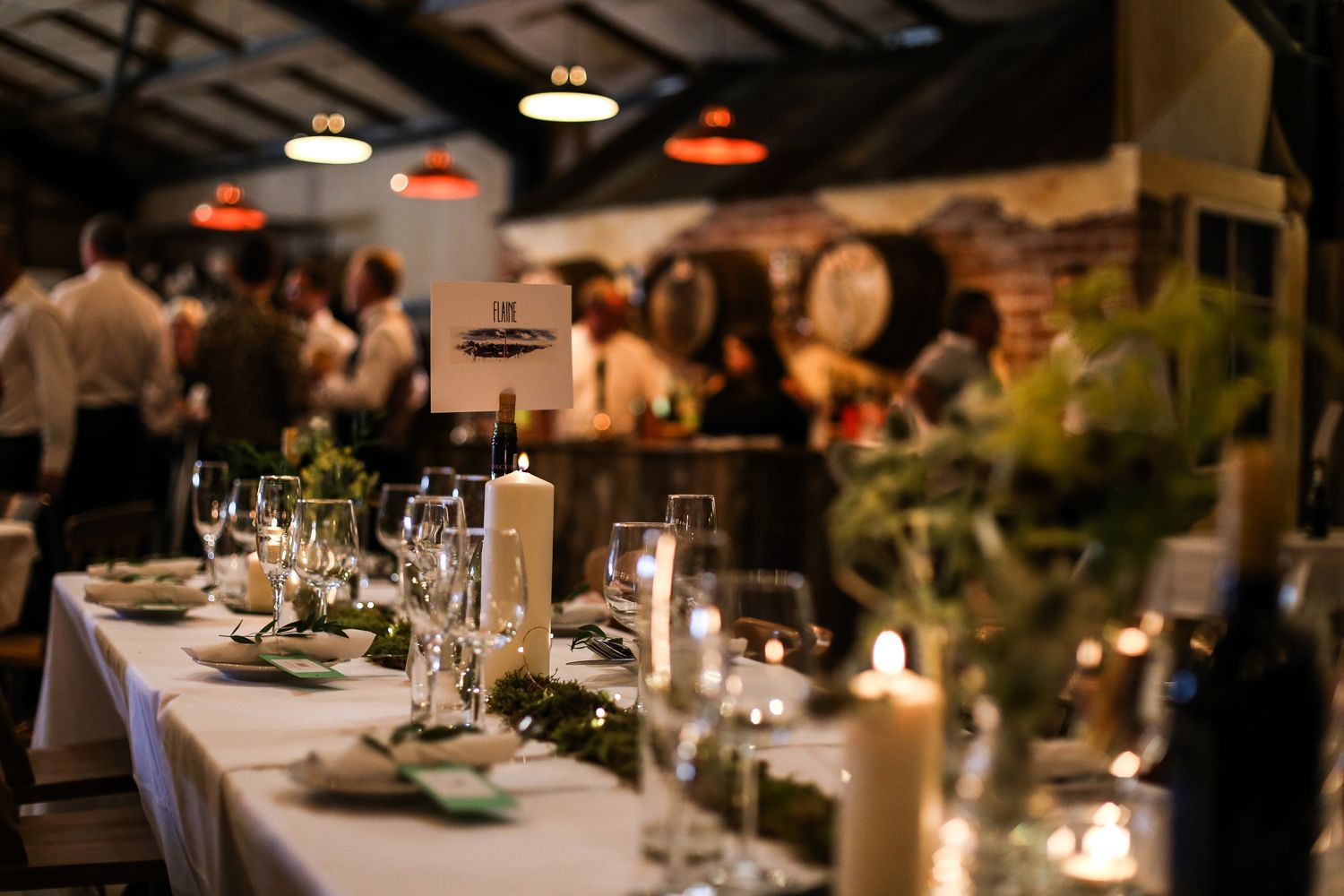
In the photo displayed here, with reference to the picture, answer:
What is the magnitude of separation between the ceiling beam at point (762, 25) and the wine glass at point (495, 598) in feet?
23.6

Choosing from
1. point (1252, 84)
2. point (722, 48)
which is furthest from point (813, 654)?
point (722, 48)

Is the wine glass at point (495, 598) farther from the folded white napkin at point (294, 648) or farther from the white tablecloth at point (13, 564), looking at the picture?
the white tablecloth at point (13, 564)

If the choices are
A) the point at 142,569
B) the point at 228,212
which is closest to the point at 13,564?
the point at 142,569

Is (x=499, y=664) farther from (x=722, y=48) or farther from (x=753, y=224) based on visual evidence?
(x=722, y=48)

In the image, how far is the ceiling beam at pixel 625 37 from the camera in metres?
8.45

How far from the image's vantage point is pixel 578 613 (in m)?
2.29

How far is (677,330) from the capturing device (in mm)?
7754

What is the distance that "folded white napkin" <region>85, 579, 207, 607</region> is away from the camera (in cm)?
224

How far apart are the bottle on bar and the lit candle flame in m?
0.18

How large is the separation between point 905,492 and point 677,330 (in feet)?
22.4

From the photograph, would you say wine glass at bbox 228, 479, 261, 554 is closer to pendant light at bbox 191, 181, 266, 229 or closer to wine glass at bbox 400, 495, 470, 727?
wine glass at bbox 400, 495, 470, 727

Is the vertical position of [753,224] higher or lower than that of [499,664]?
higher

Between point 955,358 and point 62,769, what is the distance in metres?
4.06

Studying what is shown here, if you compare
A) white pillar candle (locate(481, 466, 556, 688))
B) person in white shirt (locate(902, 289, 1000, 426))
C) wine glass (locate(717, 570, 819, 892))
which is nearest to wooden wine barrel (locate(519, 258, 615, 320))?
person in white shirt (locate(902, 289, 1000, 426))
